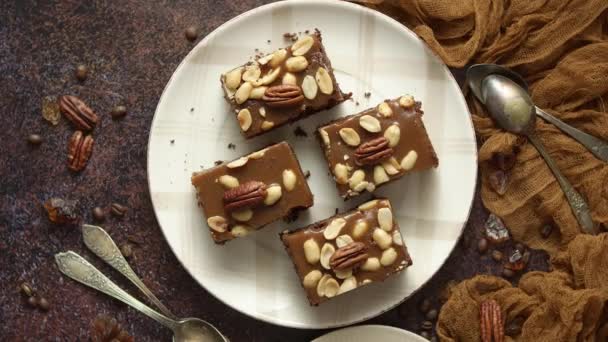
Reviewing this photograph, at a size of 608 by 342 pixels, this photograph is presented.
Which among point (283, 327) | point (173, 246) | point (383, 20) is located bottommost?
point (283, 327)

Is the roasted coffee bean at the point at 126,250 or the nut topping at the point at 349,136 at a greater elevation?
the nut topping at the point at 349,136

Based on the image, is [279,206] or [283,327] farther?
[283,327]

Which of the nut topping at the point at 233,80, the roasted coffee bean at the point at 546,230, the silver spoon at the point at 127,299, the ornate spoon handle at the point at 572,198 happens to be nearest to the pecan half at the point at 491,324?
the roasted coffee bean at the point at 546,230

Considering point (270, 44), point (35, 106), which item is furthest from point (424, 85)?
point (35, 106)

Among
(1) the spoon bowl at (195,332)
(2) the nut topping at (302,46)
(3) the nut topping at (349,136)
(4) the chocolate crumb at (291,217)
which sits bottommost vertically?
(1) the spoon bowl at (195,332)

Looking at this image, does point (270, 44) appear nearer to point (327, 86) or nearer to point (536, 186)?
point (327, 86)

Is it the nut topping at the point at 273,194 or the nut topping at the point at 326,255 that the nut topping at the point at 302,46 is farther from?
the nut topping at the point at 326,255
